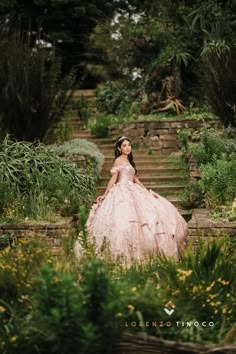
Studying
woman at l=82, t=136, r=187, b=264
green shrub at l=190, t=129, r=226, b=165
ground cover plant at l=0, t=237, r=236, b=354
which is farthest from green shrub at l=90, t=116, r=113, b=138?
ground cover plant at l=0, t=237, r=236, b=354

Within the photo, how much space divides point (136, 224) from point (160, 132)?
7.17 meters

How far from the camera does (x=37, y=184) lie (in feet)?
28.6

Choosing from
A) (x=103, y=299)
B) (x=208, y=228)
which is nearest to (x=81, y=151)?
(x=208, y=228)

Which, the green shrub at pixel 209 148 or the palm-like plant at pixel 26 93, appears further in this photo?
the palm-like plant at pixel 26 93

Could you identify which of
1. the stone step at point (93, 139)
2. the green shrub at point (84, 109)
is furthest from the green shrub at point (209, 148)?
the green shrub at point (84, 109)

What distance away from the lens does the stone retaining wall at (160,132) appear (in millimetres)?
13656

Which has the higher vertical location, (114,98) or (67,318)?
(114,98)

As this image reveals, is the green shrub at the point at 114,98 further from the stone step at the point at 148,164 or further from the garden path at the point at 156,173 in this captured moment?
the stone step at the point at 148,164

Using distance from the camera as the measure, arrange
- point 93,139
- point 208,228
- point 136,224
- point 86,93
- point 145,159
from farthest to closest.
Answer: point 86,93 → point 93,139 → point 145,159 → point 208,228 → point 136,224

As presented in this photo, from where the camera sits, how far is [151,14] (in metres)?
17.3

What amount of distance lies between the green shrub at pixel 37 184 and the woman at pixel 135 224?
120 centimetres

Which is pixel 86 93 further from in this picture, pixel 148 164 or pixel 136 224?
pixel 136 224

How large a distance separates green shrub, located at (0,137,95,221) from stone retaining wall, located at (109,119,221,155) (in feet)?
14.2

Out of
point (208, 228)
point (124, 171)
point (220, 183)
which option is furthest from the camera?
point (220, 183)
